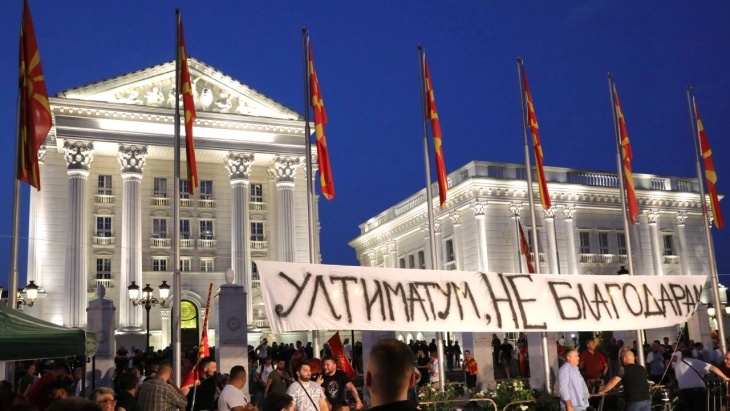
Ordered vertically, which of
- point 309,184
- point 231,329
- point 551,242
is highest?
point 551,242

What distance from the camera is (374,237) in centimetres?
6159

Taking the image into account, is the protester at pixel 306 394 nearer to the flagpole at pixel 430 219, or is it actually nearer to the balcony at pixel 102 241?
the flagpole at pixel 430 219

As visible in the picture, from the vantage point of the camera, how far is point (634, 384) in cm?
1173

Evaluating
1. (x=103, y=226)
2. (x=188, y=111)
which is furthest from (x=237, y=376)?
(x=103, y=226)

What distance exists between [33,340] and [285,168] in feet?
118

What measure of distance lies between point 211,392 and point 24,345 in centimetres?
413

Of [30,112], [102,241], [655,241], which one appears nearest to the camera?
[30,112]

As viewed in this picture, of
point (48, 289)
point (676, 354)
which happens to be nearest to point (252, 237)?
point (48, 289)

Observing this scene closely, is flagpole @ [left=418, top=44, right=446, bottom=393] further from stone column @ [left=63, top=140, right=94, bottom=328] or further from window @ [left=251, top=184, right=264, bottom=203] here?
window @ [left=251, top=184, right=264, bottom=203]

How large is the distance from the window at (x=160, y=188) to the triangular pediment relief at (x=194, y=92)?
4.50 meters

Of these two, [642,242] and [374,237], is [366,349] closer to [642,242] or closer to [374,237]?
[642,242]

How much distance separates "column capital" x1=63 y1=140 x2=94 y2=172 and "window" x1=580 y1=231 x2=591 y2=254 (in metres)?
29.7

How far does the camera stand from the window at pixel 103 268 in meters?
41.4

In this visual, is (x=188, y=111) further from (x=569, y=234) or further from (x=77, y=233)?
(x=569, y=234)
